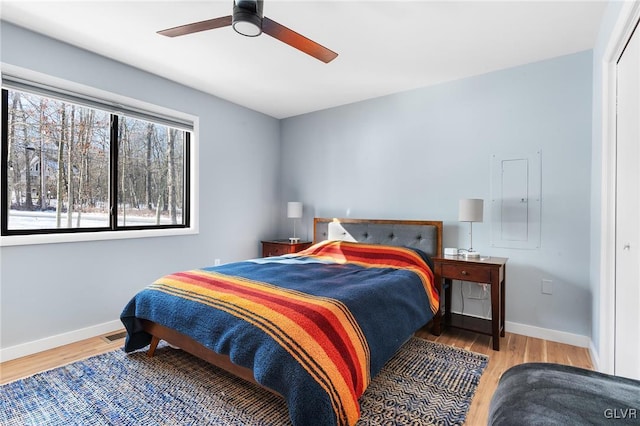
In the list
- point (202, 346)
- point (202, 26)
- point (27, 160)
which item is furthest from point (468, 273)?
point (27, 160)

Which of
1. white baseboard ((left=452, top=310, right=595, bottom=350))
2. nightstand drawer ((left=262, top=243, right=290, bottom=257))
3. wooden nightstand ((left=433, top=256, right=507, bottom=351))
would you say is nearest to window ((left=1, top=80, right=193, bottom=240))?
nightstand drawer ((left=262, top=243, right=290, bottom=257))

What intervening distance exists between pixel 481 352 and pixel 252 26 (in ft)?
9.20

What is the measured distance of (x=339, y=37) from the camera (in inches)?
99.0

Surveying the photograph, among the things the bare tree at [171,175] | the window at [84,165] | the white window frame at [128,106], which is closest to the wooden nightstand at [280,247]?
the white window frame at [128,106]

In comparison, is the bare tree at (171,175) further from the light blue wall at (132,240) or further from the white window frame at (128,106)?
the light blue wall at (132,240)

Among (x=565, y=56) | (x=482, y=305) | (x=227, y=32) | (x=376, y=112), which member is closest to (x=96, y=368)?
(x=227, y=32)

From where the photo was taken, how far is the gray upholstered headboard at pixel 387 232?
3.26m

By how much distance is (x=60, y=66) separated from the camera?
262 cm

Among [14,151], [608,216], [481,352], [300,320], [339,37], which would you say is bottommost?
[481,352]

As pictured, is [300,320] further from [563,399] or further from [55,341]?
[55,341]

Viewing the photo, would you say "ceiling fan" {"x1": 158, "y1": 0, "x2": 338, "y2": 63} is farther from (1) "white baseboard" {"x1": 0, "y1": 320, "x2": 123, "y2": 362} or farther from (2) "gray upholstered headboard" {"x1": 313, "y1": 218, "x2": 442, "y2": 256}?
(1) "white baseboard" {"x1": 0, "y1": 320, "x2": 123, "y2": 362}

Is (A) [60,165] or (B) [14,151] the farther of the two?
(A) [60,165]

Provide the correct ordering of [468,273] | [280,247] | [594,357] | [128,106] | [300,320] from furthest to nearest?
[280,247], [128,106], [468,273], [594,357], [300,320]

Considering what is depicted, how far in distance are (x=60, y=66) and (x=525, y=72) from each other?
13.2 ft
